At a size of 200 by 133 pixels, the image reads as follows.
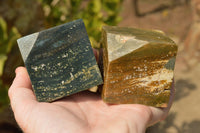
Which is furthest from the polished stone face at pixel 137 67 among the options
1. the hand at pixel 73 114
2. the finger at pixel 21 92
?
the finger at pixel 21 92

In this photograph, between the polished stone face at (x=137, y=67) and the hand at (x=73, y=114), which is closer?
the hand at (x=73, y=114)

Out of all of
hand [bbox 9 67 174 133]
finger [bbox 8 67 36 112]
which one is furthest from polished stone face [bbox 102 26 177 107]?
finger [bbox 8 67 36 112]

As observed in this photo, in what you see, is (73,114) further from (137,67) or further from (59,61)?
(137,67)

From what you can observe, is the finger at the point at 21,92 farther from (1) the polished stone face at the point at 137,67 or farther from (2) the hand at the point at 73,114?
(1) the polished stone face at the point at 137,67

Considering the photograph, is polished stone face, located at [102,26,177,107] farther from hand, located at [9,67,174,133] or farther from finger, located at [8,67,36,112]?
finger, located at [8,67,36,112]

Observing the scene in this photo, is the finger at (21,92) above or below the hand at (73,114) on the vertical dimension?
above

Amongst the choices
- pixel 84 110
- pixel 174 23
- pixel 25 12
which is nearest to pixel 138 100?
pixel 84 110
